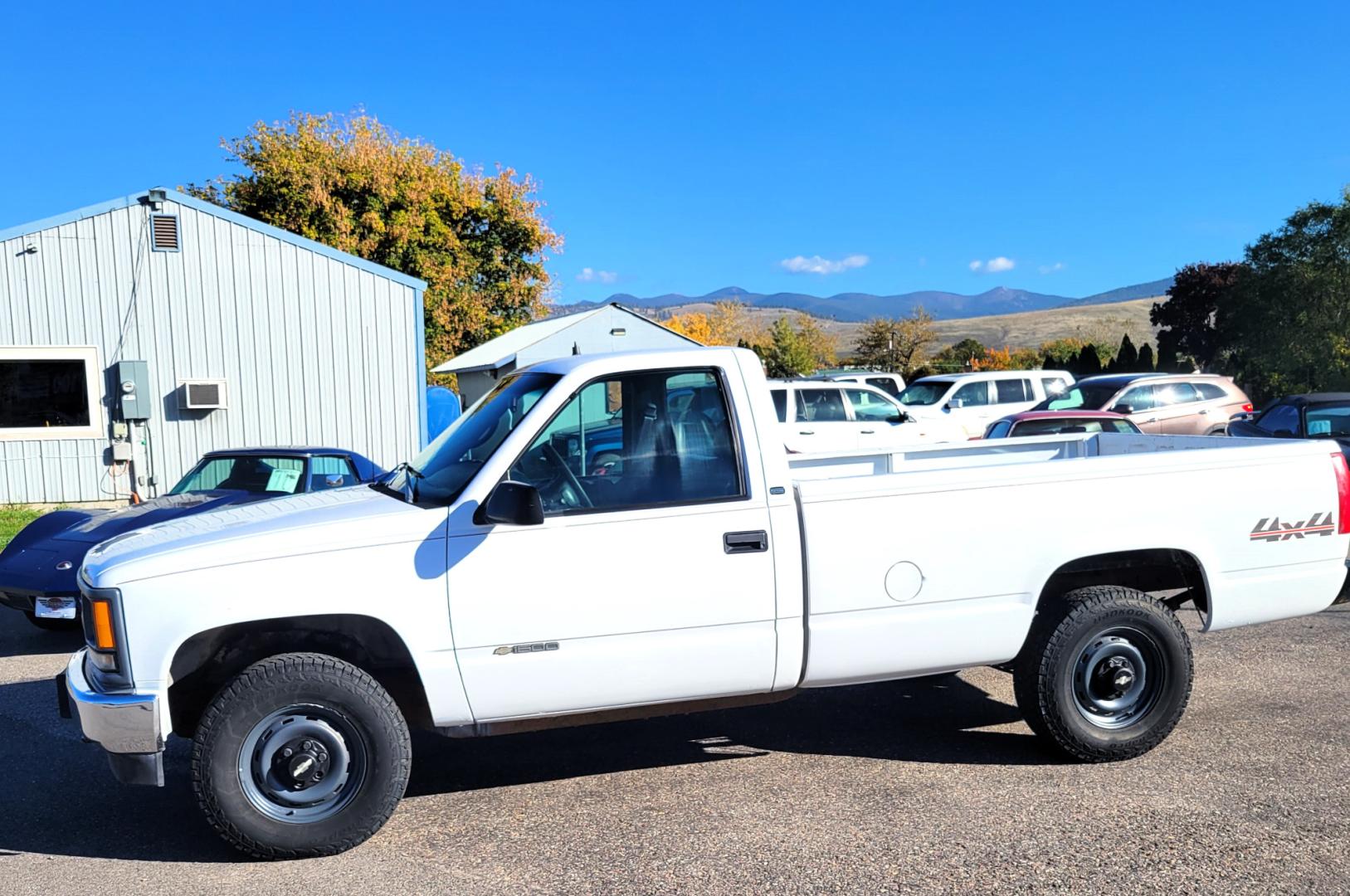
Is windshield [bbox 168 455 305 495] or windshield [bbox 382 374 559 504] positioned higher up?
windshield [bbox 382 374 559 504]

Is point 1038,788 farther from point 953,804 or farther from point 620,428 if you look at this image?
point 620,428

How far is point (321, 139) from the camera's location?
35906 millimetres

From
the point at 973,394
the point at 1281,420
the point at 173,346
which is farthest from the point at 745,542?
the point at 973,394

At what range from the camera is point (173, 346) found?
1603 cm

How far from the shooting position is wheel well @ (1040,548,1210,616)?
202 inches

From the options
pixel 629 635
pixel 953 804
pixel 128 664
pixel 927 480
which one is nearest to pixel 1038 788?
pixel 953 804

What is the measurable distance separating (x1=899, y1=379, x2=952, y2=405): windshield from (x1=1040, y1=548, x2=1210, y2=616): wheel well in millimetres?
16925

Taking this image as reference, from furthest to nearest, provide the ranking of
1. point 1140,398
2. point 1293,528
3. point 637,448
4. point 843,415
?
point 1140,398
point 843,415
point 1293,528
point 637,448

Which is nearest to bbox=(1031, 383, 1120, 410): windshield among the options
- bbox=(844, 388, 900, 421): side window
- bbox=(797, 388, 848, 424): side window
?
bbox=(844, 388, 900, 421): side window

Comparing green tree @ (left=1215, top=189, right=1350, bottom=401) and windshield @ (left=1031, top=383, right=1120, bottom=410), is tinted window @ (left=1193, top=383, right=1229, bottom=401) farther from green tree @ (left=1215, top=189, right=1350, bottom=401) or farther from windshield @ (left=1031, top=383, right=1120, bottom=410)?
green tree @ (left=1215, top=189, right=1350, bottom=401)

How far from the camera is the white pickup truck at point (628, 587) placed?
418 centimetres

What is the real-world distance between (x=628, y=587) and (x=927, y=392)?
1954 centimetres

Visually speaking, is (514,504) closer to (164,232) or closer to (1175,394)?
(164,232)

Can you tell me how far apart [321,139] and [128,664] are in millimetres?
35157
